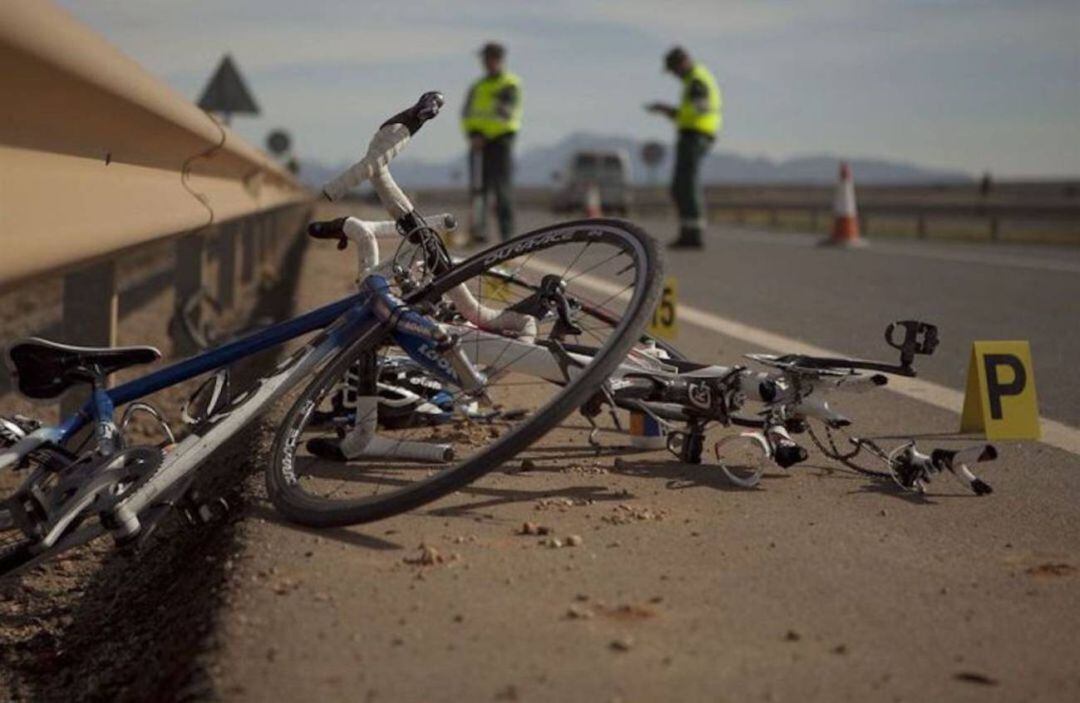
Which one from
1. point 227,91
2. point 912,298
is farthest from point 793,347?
point 227,91

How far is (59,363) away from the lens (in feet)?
11.7

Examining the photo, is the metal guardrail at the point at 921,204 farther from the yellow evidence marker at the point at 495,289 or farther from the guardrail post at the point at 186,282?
the yellow evidence marker at the point at 495,289

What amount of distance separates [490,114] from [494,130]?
0.57 ft

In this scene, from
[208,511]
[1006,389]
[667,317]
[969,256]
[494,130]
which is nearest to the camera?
[208,511]

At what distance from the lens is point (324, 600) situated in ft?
8.63

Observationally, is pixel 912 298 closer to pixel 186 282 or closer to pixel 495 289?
pixel 186 282

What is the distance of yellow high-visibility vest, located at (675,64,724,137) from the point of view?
647 inches

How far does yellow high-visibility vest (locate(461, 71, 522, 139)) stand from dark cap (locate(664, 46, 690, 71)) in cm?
162

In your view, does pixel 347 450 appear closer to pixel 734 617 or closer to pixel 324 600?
pixel 324 600

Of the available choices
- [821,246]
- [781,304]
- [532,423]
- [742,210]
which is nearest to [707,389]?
[532,423]

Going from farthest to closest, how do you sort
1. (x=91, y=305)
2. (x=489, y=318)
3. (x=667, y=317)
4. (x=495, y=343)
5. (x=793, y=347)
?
(x=793, y=347), (x=667, y=317), (x=91, y=305), (x=489, y=318), (x=495, y=343)

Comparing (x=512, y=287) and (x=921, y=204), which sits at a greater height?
(x=512, y=287)

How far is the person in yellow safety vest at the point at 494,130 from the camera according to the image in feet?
52.5

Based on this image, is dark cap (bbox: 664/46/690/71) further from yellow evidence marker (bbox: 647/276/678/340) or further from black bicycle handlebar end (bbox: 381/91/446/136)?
black bicycle handlebar end (bbox: 381/91/446/136)
